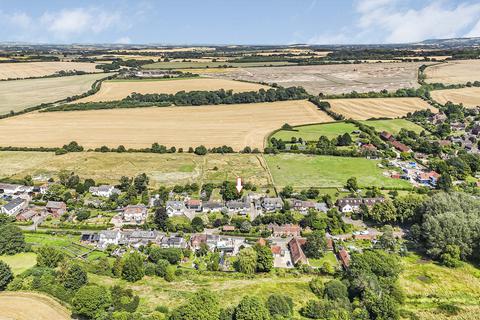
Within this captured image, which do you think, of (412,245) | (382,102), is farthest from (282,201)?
(382,102)

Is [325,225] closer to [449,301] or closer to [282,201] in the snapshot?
[282,201]

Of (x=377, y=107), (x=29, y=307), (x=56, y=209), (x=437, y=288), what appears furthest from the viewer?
(x=377, y=107)

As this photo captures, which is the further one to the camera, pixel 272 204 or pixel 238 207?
pixel 272 204

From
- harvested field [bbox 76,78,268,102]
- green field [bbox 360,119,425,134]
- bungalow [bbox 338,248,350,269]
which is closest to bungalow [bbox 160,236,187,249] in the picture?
bungalow [bbox 338,248,350,269]

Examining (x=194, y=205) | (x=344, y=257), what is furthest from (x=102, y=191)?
(x=344, y=257)

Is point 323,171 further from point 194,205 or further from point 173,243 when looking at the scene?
point 173,243

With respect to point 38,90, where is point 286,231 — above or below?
below
